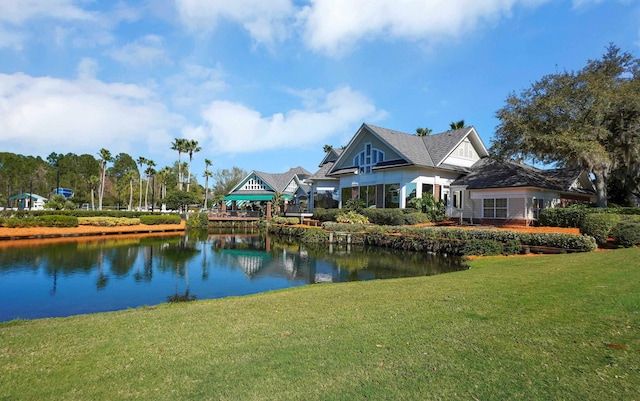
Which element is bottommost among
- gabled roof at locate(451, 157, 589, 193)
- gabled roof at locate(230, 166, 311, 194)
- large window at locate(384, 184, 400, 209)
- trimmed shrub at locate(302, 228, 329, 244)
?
Result: trimmed shrub at locate(302, 228, 329, 244)

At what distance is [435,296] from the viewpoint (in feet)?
25.4

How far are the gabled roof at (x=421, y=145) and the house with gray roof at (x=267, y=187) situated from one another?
14837 millimetres

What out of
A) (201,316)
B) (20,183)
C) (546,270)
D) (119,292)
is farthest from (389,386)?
(20,183)

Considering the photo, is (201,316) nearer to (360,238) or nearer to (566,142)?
(360,238)

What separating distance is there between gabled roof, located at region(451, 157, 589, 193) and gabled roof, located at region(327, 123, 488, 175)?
276cm

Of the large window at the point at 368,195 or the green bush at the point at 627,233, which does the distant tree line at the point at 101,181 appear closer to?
the large window at the point at 368,195

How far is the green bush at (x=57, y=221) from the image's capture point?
94.0ft

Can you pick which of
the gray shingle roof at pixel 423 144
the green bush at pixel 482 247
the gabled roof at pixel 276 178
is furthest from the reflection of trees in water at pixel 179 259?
the gabled roof at pixel 276 178

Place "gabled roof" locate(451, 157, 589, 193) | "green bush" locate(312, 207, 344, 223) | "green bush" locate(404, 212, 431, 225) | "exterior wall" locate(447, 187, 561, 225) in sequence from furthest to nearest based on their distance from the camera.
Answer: "green bush" locate(312, 207, 344, 223) → "green bush" locate(404, 212, 431, 225) → "gabled roof" locate(451, 157, 589, 193) → "exterior wall" locate(447, 187, 561, 225)

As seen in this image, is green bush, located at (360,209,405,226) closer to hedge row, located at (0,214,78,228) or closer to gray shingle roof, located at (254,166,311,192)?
gray shingle roof, located at (254,166,311,192)

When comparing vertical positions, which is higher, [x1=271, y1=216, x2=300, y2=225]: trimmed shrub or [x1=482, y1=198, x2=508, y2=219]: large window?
[x1=482, y1=198, x2=508, y2=219]: large window

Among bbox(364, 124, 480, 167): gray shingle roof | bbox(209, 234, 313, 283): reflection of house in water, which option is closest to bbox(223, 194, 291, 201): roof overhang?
bbox(364, 124, 480, 167): gray shingle roof

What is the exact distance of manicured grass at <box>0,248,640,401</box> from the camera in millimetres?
3756

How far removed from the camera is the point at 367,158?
33719mm
